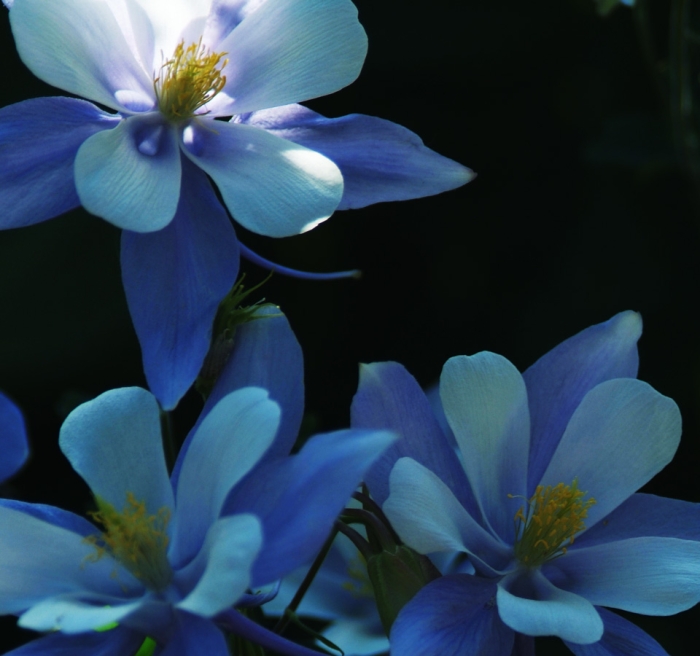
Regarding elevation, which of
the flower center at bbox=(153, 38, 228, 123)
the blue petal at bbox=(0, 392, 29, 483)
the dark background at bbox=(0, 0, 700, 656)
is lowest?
the dark background at bbox=(0, 0, 700, 656)

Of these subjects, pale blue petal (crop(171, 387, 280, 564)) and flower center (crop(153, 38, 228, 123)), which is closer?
pale blue petal (crop(171, 387, 280, 564))

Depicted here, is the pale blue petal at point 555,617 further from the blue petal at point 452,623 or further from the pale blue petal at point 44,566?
the pale blue petal at point 44,566

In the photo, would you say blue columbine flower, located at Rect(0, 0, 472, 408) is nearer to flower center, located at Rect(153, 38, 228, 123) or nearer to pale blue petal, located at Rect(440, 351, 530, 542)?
flower center, located at Rect(153, 38, 228, 123)

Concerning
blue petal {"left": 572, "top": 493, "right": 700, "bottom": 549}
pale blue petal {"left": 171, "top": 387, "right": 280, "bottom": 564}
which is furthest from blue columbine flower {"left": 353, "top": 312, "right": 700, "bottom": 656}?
pale blue petal {"left": 171, "top": 387, "right": 280, "bottom": 564}

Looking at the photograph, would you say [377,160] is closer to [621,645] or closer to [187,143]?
[187,143]

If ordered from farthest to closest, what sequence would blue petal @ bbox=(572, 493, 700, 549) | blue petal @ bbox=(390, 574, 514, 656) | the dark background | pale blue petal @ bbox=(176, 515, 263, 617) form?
the dark background
blue petal @ bbox=(572, 493, 700, 549)
blue petal @ bbox=(390, 574, 514, 656)
pale blue petal @ bbox=(176, 515, 263, 617)

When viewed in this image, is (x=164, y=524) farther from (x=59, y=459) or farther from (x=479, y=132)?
(x=479, y=132)

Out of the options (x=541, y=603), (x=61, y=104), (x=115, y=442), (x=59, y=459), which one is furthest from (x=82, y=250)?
(x=541, y=603)

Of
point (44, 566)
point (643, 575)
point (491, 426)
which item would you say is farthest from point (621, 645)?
point (44, 566)
